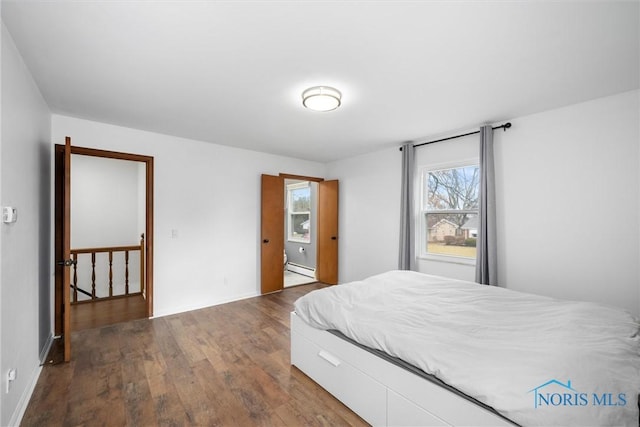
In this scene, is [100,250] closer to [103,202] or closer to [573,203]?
[103,202]

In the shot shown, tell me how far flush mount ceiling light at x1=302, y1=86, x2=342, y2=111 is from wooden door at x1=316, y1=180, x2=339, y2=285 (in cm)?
286

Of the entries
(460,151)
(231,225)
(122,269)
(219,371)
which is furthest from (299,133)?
(122,269)

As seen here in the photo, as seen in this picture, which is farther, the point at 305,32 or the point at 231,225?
the point at 231,225

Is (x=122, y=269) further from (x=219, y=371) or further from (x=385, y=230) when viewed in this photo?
(x=385, y=230)

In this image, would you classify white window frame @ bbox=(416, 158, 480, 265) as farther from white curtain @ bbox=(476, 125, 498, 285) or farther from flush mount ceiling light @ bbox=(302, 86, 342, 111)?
flush mount ceiling light @ bbox=(302, 86, 342, 111)

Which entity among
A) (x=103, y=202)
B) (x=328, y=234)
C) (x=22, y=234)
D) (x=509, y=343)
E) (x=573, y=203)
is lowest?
(x=509, y=343)

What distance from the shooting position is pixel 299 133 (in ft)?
12.1

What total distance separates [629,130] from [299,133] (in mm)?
3353

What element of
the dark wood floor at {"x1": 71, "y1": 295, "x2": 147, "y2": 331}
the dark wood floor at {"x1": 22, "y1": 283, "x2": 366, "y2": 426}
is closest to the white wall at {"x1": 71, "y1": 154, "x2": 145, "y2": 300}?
the dark wood floor at {"x1": 71, "y1": 295, "x2": 147, "y2": 331}

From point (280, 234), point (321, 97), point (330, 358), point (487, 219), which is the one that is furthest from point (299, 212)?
point (330, 358)

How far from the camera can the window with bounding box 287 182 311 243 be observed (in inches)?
267

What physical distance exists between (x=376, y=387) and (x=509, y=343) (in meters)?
0.82

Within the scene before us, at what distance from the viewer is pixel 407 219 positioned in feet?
13.3

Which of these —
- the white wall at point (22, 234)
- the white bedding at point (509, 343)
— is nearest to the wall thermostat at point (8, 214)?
the white wall at point (22, 234)
